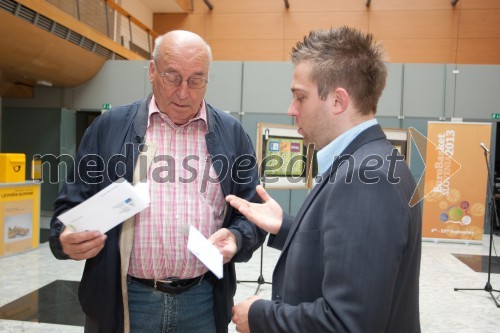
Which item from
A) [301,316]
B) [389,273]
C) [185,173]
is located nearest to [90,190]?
[185,173]

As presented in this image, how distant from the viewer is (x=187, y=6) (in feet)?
36.2

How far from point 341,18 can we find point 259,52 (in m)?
2.23

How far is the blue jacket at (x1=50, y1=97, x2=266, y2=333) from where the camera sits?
4.77 feet

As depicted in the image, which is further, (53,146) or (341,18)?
(341,18)

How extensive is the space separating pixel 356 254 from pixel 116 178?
952 mm

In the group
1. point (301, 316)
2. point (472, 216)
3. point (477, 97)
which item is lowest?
point (472, 216)

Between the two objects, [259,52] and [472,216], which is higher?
[259,52]

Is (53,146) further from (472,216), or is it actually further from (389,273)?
(389,273)

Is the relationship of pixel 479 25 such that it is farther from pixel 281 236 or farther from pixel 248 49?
pixel 281 236

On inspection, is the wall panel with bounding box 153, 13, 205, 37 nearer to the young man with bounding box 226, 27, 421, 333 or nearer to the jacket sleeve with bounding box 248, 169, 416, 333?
the young man with bounding box 226, 27, 421, 333

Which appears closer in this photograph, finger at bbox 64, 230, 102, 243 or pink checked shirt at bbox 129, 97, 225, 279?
finger at bbox 64, 230, 102, 243

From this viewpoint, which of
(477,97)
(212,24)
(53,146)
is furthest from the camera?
(212,24)

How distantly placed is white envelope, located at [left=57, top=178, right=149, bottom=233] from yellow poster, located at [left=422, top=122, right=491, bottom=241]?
20.7 ft

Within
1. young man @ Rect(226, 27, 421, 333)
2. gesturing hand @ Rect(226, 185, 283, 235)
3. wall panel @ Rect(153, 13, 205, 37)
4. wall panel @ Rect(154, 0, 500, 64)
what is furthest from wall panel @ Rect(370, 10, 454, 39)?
young man @ Rect(226, 27, 421, 333)
